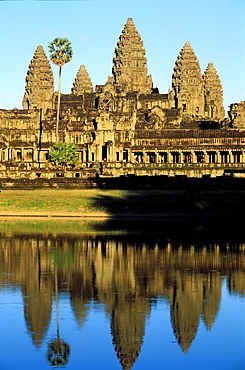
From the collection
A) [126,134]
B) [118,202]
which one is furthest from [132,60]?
[118,202]

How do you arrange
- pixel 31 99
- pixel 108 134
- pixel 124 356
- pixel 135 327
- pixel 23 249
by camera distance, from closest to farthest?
pixel 124 356
pixel 135 327
pixel 23 249
pixel 108 134
pixel 31 99

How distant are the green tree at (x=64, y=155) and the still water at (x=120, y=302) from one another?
77.0 m

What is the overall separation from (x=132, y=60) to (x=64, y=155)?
59856 millimetres

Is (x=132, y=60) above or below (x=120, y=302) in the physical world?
above

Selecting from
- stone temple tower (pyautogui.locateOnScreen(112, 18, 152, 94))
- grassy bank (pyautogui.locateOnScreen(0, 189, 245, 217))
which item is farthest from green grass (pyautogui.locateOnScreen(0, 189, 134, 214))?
stone temple tower (pyautogui.locateOnScreen(112, 18, 152, 94))

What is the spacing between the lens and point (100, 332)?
3166cm

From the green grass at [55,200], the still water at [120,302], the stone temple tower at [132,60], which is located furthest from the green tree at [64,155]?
the still water at [120,302]

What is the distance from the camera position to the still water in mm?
28859

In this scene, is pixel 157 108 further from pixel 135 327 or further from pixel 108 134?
pixel 135 327

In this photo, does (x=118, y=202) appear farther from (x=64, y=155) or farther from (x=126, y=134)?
(x=126, y=134)

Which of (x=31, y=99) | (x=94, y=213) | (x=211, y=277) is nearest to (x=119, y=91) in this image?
(x=31, y=99)

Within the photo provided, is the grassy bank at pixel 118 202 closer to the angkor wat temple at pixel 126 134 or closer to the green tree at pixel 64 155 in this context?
the angkor wat temple at pixel 126 134

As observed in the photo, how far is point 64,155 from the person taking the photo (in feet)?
462

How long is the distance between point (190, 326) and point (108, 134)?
124397 millimetres
